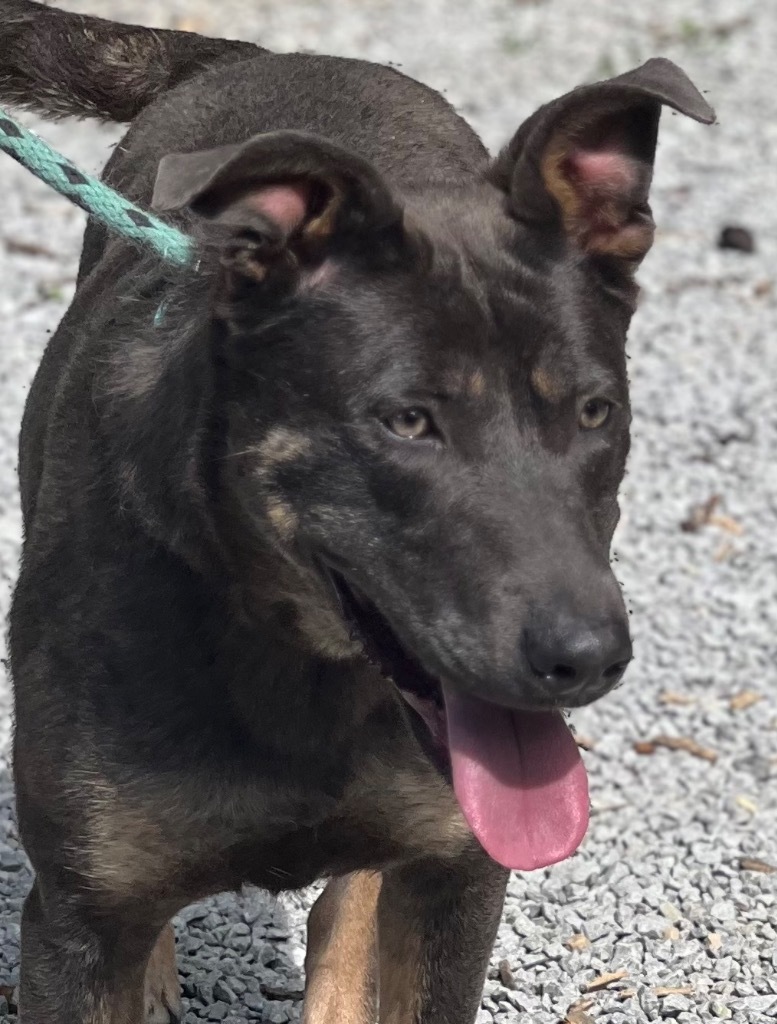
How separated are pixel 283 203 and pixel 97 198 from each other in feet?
2.22

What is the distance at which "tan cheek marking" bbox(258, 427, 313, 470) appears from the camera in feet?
11.8

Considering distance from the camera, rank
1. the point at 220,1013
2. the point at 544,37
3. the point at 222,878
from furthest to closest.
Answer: the point at 544,37, the point at 220,1013, the point at 222,878

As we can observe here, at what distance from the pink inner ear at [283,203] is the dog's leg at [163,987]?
7.72 ft

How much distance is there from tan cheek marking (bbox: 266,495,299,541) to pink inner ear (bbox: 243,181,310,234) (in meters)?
0.54

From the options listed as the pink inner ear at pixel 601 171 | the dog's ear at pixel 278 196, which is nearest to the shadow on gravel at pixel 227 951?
the dog's ear at pixel 278 196

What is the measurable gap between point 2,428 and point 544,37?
8.76 meters

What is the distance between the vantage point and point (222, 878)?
399cm

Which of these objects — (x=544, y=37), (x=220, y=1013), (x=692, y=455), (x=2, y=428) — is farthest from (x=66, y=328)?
(x=544, y=37)

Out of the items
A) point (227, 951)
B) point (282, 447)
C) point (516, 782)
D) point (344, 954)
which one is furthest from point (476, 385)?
point (227, 951)

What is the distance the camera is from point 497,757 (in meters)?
3.54

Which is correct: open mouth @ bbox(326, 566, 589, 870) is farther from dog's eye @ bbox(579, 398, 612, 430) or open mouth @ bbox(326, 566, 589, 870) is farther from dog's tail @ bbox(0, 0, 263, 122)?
dog's tail @ bbox(0, 0, 263, 122)

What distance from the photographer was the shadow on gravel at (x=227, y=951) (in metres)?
5.20

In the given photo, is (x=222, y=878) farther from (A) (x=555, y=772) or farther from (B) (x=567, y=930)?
(B) (x=567, y=930)

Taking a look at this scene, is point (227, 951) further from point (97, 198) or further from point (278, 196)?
point (278, 196)
